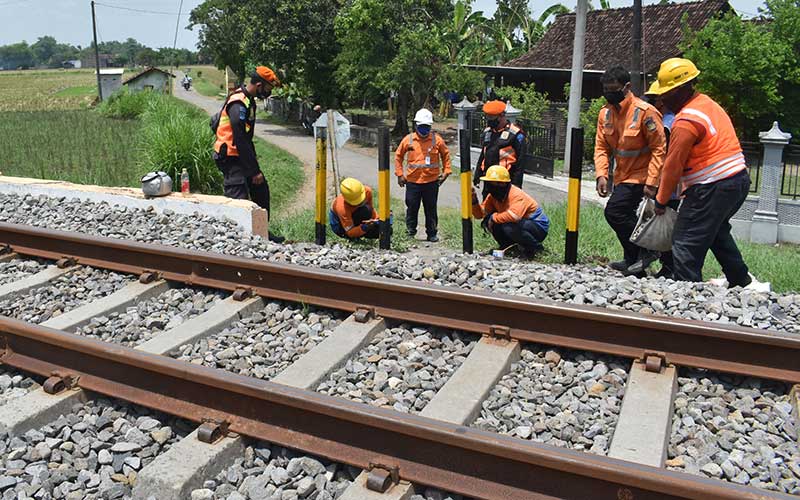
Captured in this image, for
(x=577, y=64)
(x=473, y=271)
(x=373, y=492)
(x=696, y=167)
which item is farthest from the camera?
(x=577, y=64)

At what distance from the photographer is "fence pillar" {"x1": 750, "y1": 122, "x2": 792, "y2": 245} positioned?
1316 cm

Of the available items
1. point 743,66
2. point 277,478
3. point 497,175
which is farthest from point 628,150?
point 743,66

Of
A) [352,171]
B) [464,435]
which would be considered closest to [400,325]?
[464,435]

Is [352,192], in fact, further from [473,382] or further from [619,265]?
[473,382]

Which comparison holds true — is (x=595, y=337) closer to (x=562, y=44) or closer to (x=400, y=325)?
(x=400, y=325)

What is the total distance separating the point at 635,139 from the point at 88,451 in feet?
16.4

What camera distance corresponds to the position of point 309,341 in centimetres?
478

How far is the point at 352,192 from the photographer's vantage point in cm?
796

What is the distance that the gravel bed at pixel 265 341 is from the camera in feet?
14.8

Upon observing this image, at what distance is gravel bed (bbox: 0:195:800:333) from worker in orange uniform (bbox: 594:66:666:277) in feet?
1.51

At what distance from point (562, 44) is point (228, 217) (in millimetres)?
26035

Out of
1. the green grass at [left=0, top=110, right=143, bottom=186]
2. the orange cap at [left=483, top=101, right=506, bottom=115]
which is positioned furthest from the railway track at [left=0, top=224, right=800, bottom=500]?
the green grass at [left=0, top=110, right=143, bottom=186]

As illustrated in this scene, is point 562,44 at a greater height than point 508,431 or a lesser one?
greater

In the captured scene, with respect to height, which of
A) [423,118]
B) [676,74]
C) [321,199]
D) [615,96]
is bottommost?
[321,199]
